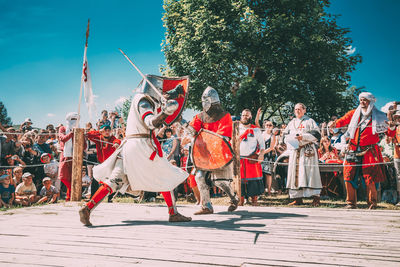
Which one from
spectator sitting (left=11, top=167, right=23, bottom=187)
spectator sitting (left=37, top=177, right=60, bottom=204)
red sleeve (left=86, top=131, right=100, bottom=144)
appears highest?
red sleeve (left=86, top=131, right=100, bottom=144)

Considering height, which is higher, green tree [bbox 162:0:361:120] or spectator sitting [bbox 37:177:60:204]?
green tree [bbox 162:0:361:120]

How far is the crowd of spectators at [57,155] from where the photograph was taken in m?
6.45

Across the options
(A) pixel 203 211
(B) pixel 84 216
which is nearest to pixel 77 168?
(B) pixel 84 216

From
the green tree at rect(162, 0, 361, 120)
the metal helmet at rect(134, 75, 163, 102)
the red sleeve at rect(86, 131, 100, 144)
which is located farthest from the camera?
the green tree at rect(162, 0, 361, 120)

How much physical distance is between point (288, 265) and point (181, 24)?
16.0 m

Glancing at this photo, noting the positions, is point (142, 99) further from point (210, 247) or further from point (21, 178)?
point (21, 178)

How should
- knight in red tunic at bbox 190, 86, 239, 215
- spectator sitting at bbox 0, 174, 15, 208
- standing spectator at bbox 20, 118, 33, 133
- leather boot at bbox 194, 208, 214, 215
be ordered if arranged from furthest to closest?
standing spectator at bbox 20, 118, 33, 133 → spectator sitting at bbox 0, 174, 15, 208 → knight in red tunic at bbox 190, 86, 239, 215 → leather boot at bbox 194, 208, 214, 215

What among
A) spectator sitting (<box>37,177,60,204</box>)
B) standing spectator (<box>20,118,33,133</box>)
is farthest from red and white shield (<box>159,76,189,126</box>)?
standing spectator (<box>20,118,33,133</box>)

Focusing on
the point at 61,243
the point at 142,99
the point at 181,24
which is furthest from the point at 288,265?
the point at 181,24

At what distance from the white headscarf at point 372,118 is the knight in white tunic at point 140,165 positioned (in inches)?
133

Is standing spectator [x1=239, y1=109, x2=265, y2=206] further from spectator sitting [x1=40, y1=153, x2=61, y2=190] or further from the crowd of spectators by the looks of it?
spectator sitting [x1=40, y1=153, x2=61, y2=190]

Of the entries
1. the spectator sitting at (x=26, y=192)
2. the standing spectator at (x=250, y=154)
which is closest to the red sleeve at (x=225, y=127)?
the standing spectator at (x=250, y=154)

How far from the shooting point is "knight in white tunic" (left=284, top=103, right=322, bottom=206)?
18.6ft

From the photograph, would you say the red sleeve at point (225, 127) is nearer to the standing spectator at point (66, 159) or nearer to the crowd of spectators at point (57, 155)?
the crowd of spectators at point (57, 155)
